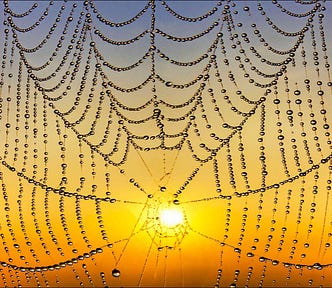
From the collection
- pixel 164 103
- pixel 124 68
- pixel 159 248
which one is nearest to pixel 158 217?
pixel 159 248

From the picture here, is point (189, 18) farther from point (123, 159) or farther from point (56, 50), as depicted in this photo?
point (123, 159)

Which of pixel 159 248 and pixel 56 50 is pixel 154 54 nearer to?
pixel 56 50

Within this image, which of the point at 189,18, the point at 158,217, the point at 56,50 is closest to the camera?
the point at 189,18

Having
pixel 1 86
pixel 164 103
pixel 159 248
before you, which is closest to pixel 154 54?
pixel 164 103

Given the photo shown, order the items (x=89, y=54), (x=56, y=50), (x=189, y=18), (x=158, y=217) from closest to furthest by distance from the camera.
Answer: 1. (x=189, y=18)
2. (x=56, y=50)
3. (x=89, y=54)
4. (x=158, y=217)

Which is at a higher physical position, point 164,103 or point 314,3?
point 314,3

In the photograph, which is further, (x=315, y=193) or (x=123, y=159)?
(x=123, y=159)

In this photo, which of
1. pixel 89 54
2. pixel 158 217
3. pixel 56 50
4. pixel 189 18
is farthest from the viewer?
pixel 158 217

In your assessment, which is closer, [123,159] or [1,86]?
[1,86]

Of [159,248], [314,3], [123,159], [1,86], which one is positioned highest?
[314,3]
